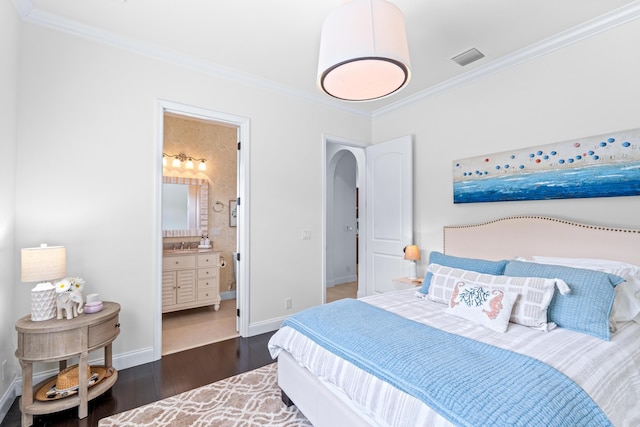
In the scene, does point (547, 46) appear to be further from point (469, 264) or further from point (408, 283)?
point (408, 283)

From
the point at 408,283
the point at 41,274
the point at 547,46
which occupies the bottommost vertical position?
→ the point at 408,283

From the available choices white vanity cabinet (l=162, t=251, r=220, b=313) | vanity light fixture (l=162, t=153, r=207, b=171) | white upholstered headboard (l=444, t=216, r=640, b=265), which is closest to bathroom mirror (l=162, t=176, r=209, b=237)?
vanity light fixture (l=162, t=153, r=207, b=171)

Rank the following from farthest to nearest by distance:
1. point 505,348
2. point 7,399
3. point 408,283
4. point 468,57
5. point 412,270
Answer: point 412,270
point 408,283
point 468,57
point 7,399
point 505,348

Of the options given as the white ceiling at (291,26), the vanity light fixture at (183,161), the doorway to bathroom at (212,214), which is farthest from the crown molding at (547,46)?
the vanity light fixture at (183,161)

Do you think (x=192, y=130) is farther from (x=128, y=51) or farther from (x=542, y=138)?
Result: (x=542, y=138)

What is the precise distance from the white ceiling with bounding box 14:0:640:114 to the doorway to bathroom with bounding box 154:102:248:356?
83cm

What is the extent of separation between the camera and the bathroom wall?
177 inches

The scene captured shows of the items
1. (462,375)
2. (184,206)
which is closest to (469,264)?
(462,375)

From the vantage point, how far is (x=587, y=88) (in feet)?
8.17

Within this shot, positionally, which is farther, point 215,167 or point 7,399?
point 215,167

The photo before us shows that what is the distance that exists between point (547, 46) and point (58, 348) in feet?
14.7

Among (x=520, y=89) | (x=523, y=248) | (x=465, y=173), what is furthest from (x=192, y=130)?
(x=523, y=248)

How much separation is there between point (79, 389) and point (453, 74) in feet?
14.0

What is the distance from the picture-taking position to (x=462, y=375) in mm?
1270
